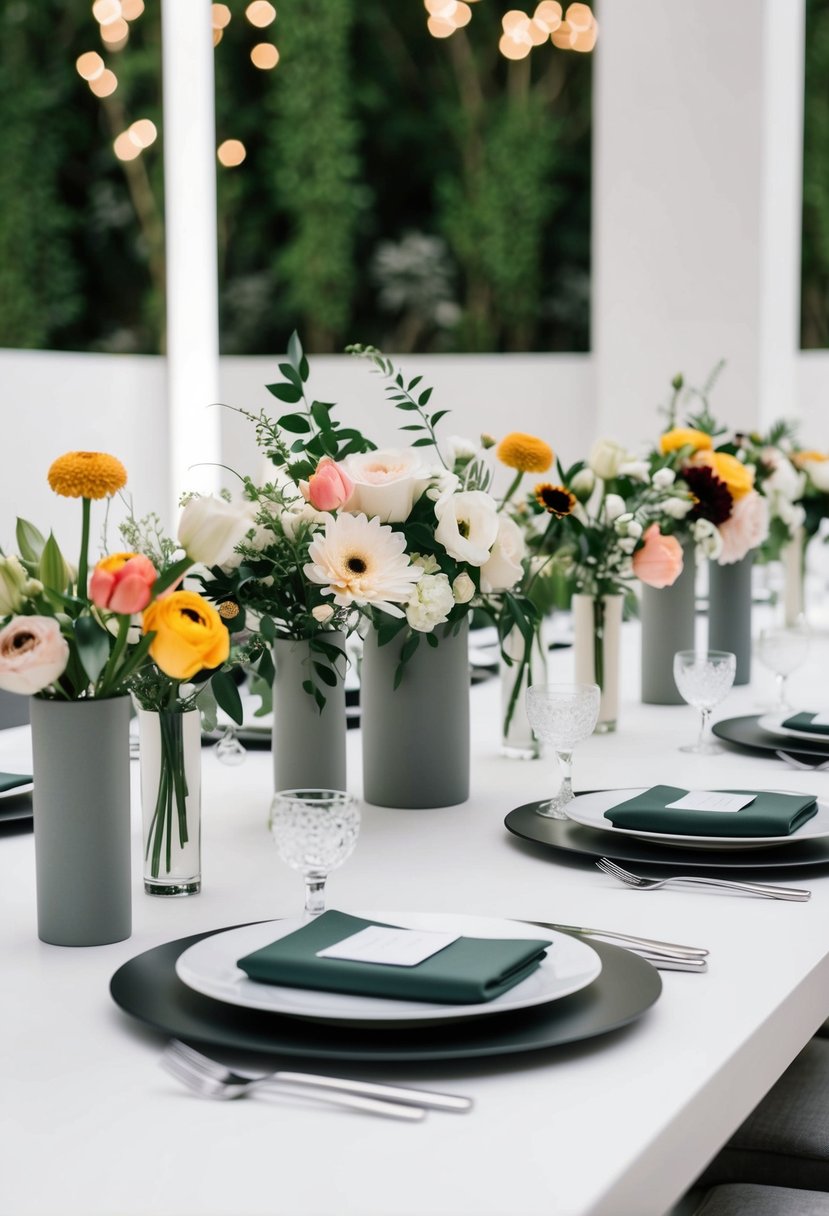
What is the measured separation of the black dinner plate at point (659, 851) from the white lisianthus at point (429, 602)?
214 mm

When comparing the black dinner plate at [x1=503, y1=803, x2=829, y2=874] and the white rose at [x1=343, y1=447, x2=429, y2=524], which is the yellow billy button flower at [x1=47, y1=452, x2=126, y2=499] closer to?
the white rose at [x1=343, y1=447, x2=429, y2=524]

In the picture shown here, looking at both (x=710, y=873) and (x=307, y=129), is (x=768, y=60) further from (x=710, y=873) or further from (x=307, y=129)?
(x=710, y=873)

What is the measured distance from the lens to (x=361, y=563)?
145 cm

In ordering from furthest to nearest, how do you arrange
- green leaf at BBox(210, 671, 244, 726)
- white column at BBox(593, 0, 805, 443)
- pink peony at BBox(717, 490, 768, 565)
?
white column at BBox(593, 0, 805, 443) < pink peony at BBox(717, 490, 768, 565) < green leaf at BBox(210, 671, 244, 726)

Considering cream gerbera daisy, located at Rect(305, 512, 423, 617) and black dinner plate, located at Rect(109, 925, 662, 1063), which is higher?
cream gerbera daisy, located at Rect(305, 512, 423, 617)

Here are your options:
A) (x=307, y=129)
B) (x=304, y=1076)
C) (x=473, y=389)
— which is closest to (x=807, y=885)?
(x=304, y=1076)

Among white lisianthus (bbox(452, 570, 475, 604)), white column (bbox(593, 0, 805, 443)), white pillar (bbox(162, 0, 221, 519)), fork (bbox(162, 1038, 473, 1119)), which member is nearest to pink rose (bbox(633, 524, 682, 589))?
white lisianthus (bbox(452, 570, 475, 604))

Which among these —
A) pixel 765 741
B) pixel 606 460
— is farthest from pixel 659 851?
pixel 606 460

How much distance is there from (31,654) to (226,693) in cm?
A: 33

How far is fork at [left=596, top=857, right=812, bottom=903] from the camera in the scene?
126 centimetres

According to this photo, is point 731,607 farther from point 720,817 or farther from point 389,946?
point 389,946

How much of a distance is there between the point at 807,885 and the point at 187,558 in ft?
2.01

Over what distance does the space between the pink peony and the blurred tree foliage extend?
209 inches

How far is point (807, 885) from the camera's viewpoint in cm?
131
